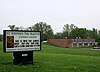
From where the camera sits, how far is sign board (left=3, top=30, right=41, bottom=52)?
14349mm

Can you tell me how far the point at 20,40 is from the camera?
48.8 feet

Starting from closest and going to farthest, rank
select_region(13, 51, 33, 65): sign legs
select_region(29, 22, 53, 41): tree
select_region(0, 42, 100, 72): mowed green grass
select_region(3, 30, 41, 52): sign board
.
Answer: select_region(0, 42, 100, 72): mowed green grass → select_region(3, 30, 41, 52): sign board → select_region(13, 51, 33, 65): sign legs → select_region(29, 22, 53, 41): tree

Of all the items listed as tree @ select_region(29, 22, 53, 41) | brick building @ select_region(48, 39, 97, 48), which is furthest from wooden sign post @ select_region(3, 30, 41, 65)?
tree @ select_region(29, 22, 53, 41)

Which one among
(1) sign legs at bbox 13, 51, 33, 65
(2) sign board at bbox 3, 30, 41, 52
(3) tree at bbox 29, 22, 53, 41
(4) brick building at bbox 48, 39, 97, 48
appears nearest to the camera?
(2) sign board at bbox 3, 30, 41, 52

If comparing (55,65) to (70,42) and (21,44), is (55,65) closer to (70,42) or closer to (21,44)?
→ (21,44)

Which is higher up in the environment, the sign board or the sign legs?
the sign board

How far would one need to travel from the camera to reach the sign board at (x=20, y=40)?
14.3m

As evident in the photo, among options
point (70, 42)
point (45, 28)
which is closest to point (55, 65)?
point (70, 42)

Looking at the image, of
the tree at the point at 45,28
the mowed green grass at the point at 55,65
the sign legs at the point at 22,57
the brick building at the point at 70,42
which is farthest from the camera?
the tree at the point at 45,28

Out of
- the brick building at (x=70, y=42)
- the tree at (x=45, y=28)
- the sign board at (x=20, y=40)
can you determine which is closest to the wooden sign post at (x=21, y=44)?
the sign board at (x=20, y=40)

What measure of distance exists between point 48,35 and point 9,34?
144319 mm

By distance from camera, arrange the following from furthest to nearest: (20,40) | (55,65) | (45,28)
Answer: (45,28), (55,65), (20,40)

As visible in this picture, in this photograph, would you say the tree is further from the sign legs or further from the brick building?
the sign legs

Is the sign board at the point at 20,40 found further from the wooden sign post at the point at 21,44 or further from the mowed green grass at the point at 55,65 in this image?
the mowed green grass at the point at 55,65
